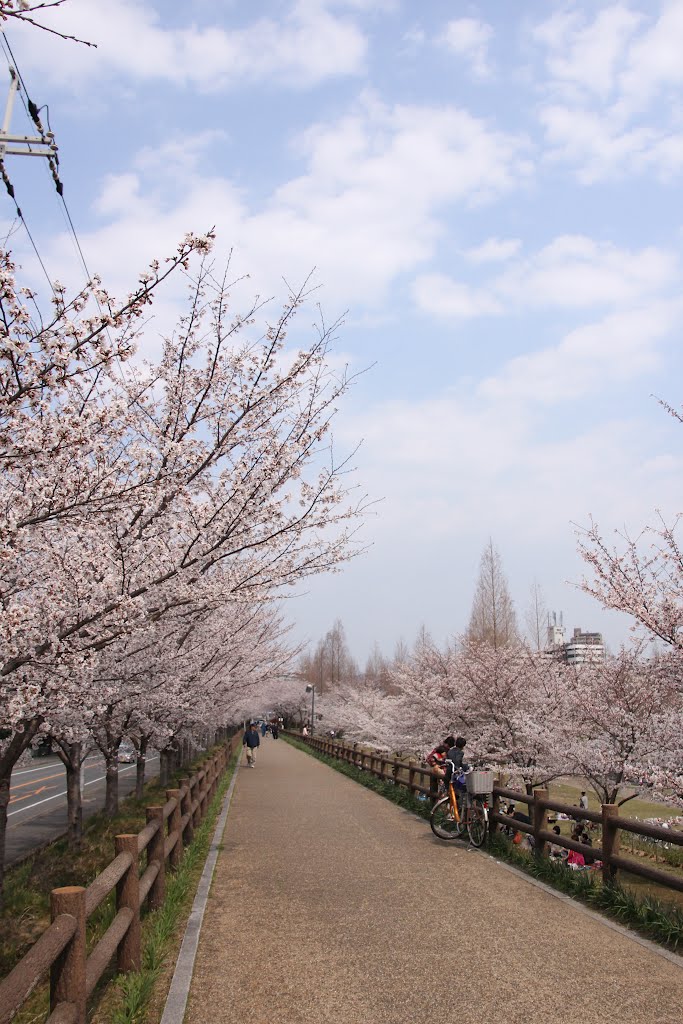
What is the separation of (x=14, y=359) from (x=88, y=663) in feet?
11.8

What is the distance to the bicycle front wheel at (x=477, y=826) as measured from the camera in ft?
32.9

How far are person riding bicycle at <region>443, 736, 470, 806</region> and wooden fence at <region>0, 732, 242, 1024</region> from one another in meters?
4.62

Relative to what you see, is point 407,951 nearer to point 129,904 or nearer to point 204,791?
point 129,904

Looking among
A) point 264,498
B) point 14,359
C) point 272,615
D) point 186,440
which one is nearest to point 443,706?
point 272,615

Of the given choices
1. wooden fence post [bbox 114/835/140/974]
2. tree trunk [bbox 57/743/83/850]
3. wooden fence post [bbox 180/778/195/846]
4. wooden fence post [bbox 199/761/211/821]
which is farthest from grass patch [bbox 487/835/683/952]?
tree trunk [bbox 57/743/83/850]

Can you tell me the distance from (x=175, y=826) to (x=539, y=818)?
449 cm

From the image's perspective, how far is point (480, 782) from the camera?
9.84 metres

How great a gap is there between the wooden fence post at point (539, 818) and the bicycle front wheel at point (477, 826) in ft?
4.34

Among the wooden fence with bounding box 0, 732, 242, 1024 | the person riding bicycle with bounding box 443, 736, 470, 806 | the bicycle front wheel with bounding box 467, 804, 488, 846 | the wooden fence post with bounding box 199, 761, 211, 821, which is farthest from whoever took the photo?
the wooden fence post with bounding box 199, 761, 211, 821

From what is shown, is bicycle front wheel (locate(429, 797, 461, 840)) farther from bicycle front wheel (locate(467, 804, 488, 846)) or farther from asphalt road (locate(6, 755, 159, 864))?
asphalt road (locate(6, 755, 159, 864))

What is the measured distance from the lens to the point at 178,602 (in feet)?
24.8

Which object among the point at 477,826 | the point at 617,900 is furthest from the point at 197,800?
the point at 617,900

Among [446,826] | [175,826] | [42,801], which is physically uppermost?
[175,826]

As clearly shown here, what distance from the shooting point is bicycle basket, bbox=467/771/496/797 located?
386 inches
